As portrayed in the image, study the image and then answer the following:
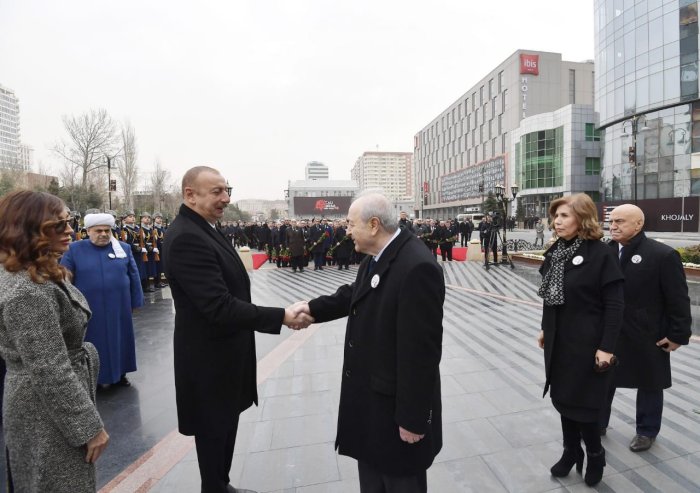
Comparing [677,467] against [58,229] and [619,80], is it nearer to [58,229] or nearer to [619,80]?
[58,229]

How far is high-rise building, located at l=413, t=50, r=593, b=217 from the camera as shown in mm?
54031

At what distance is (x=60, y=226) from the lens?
181cm

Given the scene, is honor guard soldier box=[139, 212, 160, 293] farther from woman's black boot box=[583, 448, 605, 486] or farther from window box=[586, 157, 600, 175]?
window box=[586, 157, 600, 175]

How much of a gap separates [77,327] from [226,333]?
0.73 m

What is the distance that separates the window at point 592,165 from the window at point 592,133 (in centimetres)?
205

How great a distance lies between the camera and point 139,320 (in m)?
7.76

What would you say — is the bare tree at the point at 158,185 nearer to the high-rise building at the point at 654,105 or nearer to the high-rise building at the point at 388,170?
the high-rise building at the point at 654,105

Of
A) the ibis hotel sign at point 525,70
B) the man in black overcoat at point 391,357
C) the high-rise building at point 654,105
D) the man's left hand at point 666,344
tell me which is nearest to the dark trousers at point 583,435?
the man's left hand at point 666,344

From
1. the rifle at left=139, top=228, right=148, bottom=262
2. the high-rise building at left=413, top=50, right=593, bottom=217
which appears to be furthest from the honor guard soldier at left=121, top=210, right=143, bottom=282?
the high-rise building at left=413, top=50, right=593, bottom=217

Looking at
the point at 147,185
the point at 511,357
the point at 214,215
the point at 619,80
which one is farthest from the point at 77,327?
the point at 147,185

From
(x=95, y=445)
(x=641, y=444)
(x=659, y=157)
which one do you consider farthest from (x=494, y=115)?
(x=95, y=445)

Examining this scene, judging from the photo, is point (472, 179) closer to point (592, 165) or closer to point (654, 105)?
point (592, 165)

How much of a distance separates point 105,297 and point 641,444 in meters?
4.93

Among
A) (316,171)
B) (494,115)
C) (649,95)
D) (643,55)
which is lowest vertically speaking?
(649,95)
